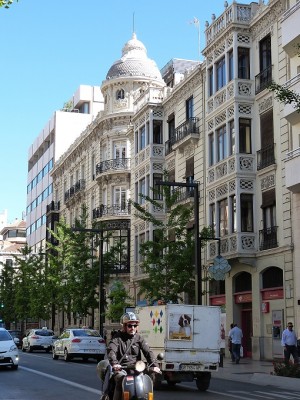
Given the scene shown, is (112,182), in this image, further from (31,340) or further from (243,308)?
(243,308)

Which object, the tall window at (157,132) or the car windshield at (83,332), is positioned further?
the tall window at (157,132)

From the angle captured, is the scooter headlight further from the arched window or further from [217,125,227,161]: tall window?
the arched window

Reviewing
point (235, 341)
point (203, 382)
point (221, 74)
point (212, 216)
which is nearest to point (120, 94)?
point (221, 74)

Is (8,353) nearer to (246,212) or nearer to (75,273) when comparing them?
(246,212)

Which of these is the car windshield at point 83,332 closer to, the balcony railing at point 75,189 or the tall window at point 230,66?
the tall window at point 230,66

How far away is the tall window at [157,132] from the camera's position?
44.7 meters

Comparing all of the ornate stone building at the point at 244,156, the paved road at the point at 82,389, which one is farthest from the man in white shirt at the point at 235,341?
the paved road at the point at 82,389

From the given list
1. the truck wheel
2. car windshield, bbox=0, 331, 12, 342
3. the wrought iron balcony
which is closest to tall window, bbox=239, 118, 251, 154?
car windshield, bbox=0, 331, 12, 342

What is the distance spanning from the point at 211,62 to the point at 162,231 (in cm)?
967

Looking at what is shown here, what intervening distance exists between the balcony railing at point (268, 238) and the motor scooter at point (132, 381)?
73.0 feet

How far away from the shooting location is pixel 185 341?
1905 centimetres

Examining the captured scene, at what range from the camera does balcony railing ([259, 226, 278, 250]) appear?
31.1 metres

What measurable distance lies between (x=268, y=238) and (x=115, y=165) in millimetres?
22393

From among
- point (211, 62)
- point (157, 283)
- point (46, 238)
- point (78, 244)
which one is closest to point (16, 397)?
point (157, 283)
